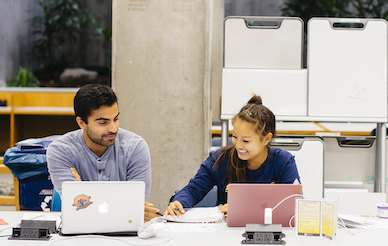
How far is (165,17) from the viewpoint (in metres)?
3.84

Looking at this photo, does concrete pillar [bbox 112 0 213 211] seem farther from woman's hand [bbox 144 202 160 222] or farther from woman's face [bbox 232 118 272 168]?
woman's hand [bbox 144 202 160 222]

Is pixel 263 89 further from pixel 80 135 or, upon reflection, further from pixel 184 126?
pixel 80 135

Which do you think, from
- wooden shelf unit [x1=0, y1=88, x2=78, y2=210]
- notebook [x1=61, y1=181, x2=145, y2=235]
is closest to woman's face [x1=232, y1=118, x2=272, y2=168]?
notebook [x1=61, y1=181, x2=145, y2=235]

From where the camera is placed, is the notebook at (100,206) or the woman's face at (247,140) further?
the woman's face at (247,140)

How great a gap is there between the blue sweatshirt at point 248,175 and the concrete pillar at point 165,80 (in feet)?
3.07

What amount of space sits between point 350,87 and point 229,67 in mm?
831

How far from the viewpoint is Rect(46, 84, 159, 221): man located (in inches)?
109

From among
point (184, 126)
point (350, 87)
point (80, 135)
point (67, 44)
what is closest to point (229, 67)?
point (184, 126)

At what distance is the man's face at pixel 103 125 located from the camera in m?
2.76

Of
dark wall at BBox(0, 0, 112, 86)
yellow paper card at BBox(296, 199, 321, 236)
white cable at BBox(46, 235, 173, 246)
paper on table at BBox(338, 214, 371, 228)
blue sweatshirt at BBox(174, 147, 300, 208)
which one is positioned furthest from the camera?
dark wall at BBox(0, 0, 112, 86)

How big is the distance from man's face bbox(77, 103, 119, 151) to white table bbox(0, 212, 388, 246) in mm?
515

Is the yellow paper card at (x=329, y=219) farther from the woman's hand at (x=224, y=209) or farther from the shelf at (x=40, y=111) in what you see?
the shelf at (x=40, y=111)

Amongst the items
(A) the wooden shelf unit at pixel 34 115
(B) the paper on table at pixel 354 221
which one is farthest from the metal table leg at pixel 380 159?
(A) the wooden shelf unit at pixel 34 115

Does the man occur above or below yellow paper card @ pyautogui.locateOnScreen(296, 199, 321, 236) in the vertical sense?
above
